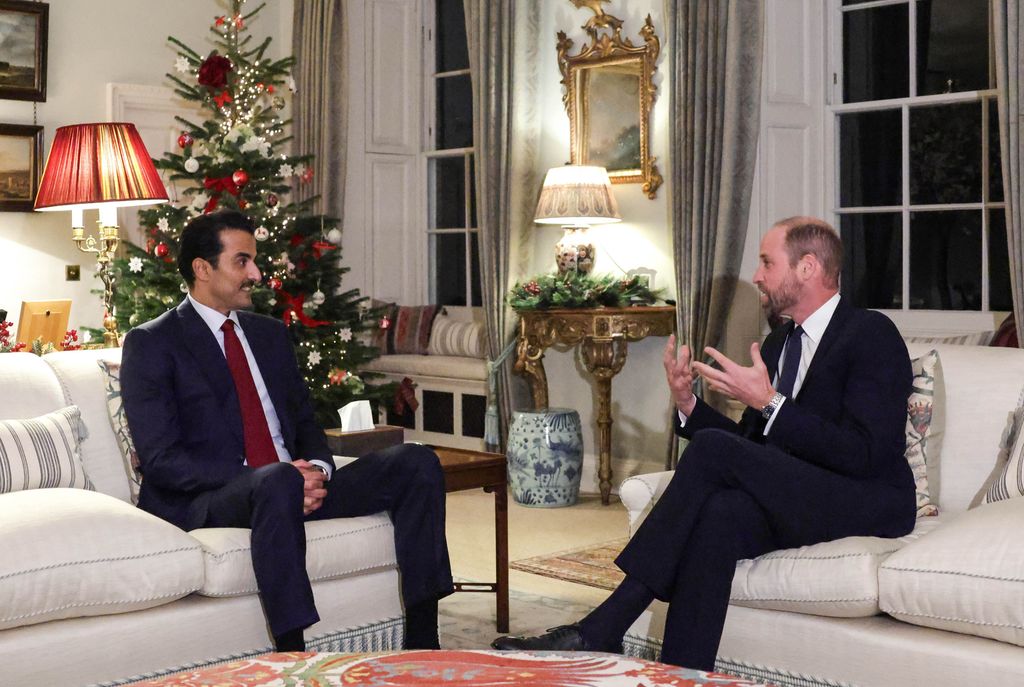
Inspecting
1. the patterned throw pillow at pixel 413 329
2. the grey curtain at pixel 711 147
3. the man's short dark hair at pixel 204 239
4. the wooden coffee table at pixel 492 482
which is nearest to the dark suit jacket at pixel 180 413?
the man's short dark hair at pixel 204 239

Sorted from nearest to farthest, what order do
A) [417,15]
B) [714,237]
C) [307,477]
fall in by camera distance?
[307,477] → [714,237] → [417,15]

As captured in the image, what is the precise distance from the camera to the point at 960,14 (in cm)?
512

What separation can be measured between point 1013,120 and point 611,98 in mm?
2331

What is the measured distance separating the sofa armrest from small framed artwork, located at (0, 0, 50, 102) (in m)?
5.22

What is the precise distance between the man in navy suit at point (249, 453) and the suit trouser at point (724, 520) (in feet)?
2.11

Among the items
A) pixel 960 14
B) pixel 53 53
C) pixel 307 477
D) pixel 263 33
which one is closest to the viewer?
pixel 307 477

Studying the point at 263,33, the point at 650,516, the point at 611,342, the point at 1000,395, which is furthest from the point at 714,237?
the point at 263,33

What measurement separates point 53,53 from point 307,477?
5084 mm

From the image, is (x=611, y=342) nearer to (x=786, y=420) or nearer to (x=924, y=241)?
(x=924, y=241)

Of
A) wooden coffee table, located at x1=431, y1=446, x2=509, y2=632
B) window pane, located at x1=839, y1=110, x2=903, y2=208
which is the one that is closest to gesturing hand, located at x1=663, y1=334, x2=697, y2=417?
wooden coffee table, located at x1=431, y1=446, x2=509, y2=632

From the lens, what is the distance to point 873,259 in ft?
17.9

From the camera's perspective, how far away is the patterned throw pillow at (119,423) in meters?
3.27

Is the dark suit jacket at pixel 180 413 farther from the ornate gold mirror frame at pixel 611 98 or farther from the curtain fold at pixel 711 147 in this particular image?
the ornate gold mirror frame at pixel 611 98

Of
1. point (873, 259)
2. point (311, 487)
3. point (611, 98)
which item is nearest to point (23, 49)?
point (611, 98)
